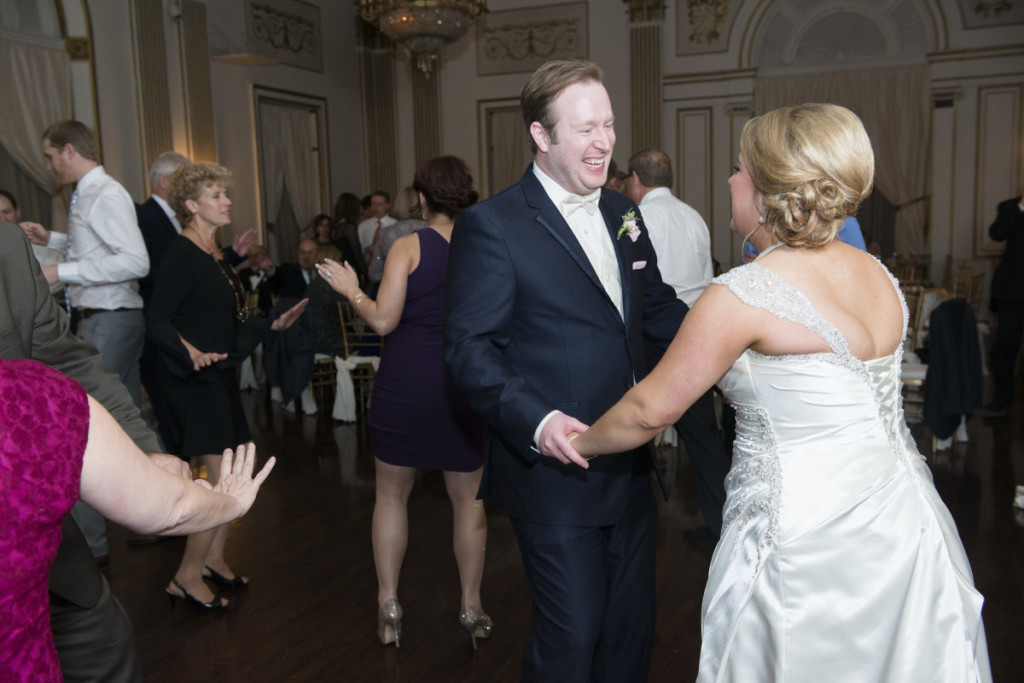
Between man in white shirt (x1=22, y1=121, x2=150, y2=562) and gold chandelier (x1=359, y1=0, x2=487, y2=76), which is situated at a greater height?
gold chandelier (x1=359, y1=0, x2=487, y2=76)

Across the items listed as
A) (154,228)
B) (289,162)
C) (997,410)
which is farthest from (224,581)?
(289,162)

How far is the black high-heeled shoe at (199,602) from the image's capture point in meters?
3.16

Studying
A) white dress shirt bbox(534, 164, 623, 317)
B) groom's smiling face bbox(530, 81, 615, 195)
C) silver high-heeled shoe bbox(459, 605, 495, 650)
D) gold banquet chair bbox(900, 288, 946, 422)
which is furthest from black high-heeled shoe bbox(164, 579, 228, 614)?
gold banquet chair bbox(900, 288, 946, 422)

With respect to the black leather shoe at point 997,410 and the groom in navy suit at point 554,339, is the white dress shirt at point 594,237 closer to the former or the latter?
the groom in navy suit at point 554,339

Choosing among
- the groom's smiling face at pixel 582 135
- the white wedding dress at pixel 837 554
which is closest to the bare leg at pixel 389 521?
the groom's smiling face at pixel 582 135

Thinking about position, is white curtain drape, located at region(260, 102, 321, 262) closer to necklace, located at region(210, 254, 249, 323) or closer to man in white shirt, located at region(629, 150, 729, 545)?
man in white shirt, located at region(629, 150, 729, 545)

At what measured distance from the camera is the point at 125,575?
3.55 metres

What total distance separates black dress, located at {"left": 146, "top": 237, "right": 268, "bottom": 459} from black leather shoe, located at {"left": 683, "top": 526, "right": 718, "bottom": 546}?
1.97 metres

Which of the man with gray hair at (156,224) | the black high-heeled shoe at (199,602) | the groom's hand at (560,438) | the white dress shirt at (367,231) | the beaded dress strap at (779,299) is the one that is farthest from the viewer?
the white dress shirt at (367,231)

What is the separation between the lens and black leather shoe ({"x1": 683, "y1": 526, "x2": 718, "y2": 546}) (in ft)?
12.2

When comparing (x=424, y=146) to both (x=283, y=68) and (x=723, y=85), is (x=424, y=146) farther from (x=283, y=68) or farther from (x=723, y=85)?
(x=723, y=85)

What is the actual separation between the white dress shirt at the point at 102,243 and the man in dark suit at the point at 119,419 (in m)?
1.97

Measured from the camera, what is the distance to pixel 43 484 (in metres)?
1.08

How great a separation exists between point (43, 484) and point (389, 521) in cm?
185
